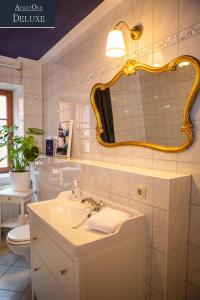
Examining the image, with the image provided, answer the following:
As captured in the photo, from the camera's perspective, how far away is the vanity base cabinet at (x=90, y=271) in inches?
43.1

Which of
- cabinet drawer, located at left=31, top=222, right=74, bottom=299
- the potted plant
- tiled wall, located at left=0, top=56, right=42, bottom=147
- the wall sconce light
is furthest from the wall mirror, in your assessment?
tiled wall, located at left=0, top=56, right=42, bottom=147

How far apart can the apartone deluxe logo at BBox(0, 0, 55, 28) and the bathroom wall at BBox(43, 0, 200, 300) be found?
1.50ft

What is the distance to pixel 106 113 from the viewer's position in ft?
6.34

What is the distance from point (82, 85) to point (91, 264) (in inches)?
68.0

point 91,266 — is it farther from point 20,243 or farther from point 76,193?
point 20,243

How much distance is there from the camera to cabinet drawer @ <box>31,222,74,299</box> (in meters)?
1.13

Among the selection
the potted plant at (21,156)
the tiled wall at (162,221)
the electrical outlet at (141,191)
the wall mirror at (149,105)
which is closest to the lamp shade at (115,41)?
the wall mirror at (149,105)

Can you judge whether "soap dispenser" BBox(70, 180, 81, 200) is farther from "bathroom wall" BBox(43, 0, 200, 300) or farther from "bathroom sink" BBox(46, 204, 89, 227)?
"bathroom wall" BBox(43, 0, 200, 300)

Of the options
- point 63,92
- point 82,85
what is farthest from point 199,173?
point 63,92

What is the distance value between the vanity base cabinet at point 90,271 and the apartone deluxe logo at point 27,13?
1.59 meters

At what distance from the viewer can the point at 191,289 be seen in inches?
53.0

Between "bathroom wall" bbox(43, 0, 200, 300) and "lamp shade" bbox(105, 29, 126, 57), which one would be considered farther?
"lamp shade" bbox(105, 29, 126, 57)

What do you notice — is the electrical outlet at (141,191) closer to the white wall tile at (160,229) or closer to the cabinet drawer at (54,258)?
the white wall tile at (160,229)

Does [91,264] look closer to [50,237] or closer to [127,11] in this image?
[50,237]
